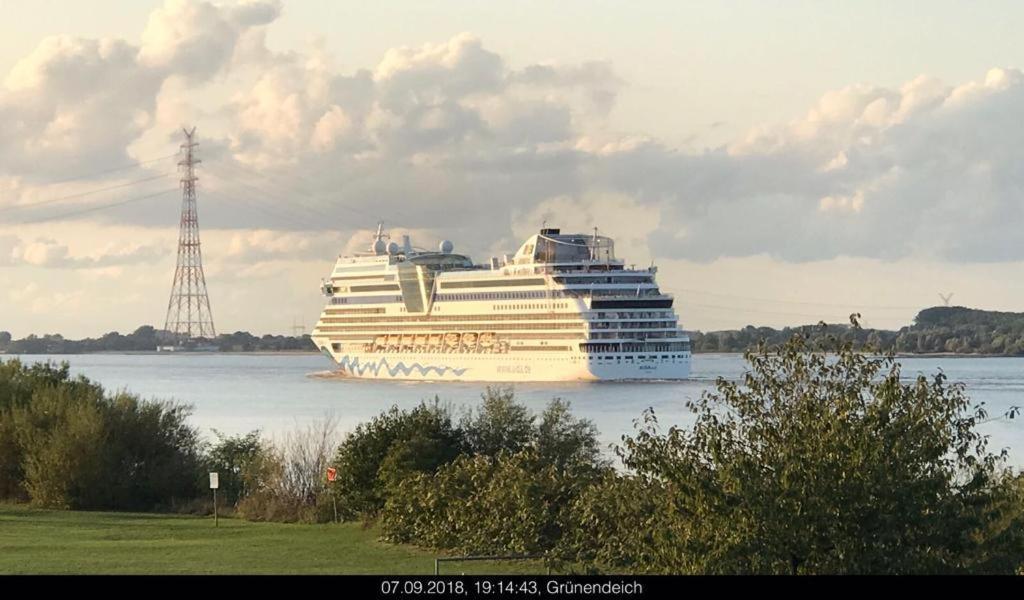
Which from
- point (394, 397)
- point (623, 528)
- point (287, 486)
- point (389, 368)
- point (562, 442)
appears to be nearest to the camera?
point (623, 528)

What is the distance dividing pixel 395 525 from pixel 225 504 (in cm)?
832

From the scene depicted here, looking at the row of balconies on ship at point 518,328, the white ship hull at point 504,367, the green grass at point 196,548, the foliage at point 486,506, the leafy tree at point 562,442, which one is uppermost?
the row of balconies on ship at point 518,328

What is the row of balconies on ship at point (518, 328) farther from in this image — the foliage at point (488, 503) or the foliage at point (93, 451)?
the foliage at point (488, 503)

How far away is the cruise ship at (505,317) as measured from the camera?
265ft

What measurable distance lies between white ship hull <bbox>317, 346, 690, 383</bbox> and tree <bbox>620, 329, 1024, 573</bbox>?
6292 cm

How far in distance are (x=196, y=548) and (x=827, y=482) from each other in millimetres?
10748

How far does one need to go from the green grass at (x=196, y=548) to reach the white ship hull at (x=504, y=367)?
52.6 meters

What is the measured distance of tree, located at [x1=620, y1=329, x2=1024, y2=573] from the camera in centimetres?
1487

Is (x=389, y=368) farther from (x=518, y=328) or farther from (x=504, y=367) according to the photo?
(x=518, y=328)

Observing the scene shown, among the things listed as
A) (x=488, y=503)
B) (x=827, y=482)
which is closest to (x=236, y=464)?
(x=488, y=503)

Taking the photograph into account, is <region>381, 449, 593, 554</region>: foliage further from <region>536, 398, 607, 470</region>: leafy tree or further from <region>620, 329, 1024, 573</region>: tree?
<region>620, 329, 1024, 573</region>: tree

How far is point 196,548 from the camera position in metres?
22.2

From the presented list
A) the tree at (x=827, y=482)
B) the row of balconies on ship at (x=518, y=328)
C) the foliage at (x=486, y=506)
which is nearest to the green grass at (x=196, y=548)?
the foliage at (x=486, y=506)
